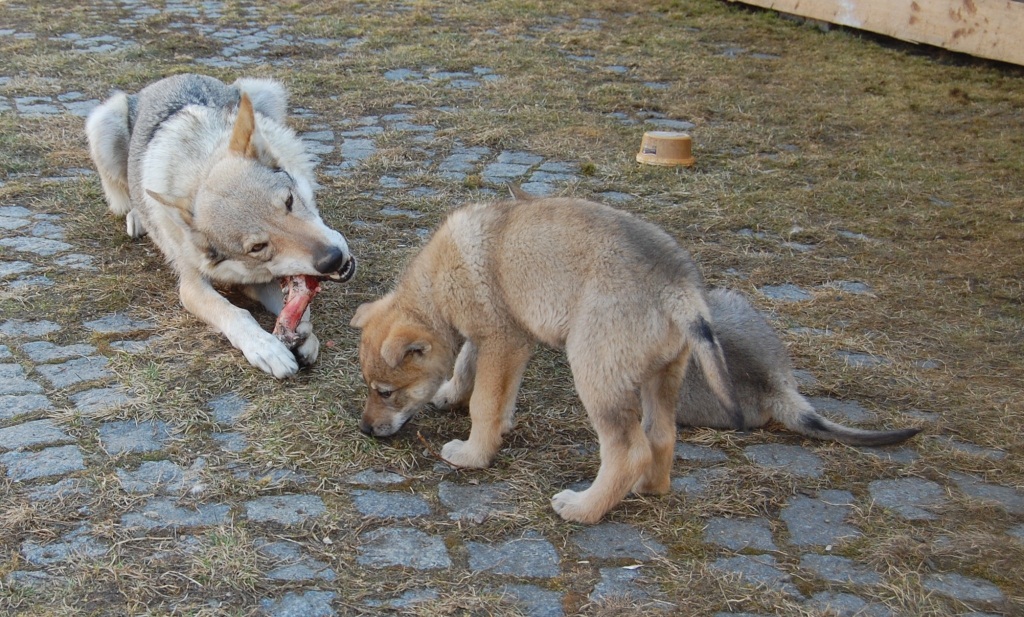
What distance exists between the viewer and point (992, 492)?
137 inches

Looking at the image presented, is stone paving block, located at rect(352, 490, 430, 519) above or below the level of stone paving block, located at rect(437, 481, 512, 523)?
below

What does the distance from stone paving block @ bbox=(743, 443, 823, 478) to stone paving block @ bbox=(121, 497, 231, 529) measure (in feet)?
6.43

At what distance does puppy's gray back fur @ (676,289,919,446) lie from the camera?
12.3 feet

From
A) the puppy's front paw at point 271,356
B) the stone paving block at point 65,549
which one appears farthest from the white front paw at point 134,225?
the stone paving block at point 65,549

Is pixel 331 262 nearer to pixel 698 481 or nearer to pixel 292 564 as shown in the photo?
pixel 292 564

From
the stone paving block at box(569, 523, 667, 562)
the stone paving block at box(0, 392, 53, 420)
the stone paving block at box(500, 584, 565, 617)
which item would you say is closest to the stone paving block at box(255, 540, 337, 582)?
the stone paving block at box(500, 584, 565, 617)

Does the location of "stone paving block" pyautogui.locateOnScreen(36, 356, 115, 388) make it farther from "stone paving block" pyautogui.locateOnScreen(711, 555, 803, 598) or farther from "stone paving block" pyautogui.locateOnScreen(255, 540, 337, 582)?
"stone paving block" pyautogui.locateOnScreen(711, 555, 803, 598)

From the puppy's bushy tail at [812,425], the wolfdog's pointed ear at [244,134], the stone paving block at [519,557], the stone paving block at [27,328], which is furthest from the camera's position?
the wolfdog's pointed ear at [244,134]

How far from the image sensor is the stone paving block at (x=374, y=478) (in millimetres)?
3488

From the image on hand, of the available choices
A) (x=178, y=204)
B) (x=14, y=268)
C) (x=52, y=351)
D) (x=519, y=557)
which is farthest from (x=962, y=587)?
(x=14, y=268)

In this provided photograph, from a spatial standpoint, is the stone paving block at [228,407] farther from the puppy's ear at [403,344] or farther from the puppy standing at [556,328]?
the puppy's ear at [403,344]

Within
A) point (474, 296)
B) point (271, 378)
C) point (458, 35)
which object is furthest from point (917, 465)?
point (458, 35)

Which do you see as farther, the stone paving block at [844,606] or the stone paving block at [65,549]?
the stone paving block at [65,549]

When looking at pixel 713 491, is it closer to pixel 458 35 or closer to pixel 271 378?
pixel 271 378
